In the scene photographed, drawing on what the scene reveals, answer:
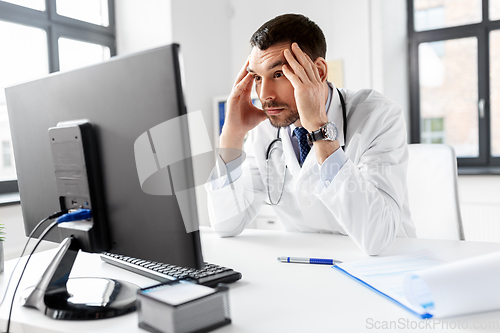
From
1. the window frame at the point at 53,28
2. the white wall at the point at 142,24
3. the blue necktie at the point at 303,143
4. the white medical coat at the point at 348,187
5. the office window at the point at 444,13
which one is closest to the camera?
the white medical coat at the point at 348,187

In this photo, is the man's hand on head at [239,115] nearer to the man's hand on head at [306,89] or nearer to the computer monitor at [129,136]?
the man's hand on head at [306,89]

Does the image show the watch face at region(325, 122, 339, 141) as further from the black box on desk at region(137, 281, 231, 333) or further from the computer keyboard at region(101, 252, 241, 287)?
the black box on desk at region(137, 281, 231, 333)

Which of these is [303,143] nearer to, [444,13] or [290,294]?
[290,294]

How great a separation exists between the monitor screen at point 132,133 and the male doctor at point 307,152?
497 mm

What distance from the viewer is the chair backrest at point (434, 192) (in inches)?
54.9

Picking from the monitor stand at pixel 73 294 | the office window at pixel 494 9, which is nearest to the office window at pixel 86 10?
the monitor stand at pixel 73 294

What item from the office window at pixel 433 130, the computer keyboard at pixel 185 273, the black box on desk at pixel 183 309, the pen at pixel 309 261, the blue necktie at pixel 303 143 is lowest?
the pen at pixel 309 261

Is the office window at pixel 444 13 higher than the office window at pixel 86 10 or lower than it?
lower

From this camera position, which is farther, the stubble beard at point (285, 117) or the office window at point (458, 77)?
the office window at point (458, 77)

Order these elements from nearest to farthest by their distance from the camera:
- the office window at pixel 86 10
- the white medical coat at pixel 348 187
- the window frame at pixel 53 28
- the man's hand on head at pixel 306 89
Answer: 1. the white medical coat at pixel 348 187
2. the man's hand on head at pixel 306 89
3. the window frame at pixel 53 28
4. the office window at pixel 86 10

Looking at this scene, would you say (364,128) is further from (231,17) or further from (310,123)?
(231,17)

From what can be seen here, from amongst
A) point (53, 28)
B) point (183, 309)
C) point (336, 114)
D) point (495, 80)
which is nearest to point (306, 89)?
point (336, 114)

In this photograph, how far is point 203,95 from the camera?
3.20 meters

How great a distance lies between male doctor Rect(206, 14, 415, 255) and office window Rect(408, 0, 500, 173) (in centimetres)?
198
